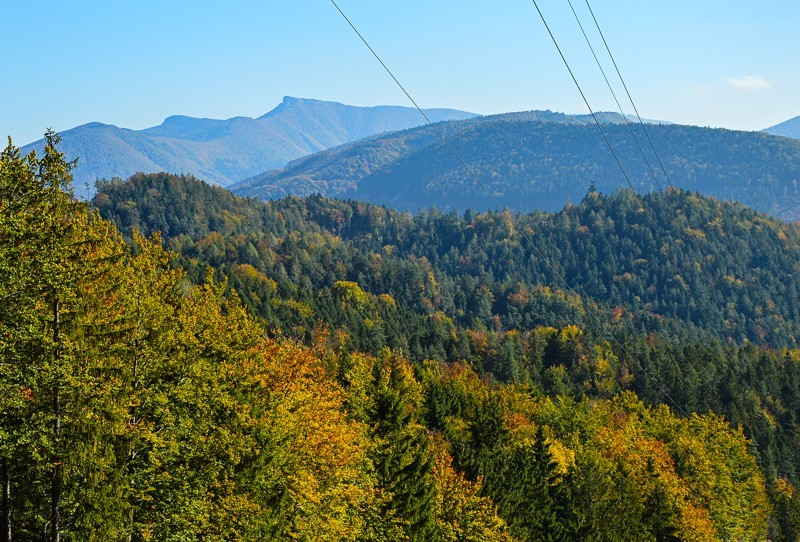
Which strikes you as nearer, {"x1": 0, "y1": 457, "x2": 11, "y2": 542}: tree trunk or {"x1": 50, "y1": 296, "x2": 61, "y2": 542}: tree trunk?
{"x1": 0, "y1": 457, "x2": 11, "y2": 542}: tree trunk

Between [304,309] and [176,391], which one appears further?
[304,309]

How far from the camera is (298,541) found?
104 feet

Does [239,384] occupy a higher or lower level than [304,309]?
higher

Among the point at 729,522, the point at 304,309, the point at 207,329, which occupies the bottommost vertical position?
the point at 729,522

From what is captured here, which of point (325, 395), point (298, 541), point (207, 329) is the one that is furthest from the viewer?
point (325, 395)

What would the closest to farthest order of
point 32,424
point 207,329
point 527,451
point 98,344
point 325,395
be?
point 32,424, point 98,344, point 207,329, point 325,395, point 527,451

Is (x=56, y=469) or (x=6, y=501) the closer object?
(x=6, y=501)

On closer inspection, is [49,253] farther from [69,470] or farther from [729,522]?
[729,522]

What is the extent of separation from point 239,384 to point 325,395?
28.4 feet

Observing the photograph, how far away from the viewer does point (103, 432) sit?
892 inches

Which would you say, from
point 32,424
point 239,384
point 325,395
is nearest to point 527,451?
point 325,395

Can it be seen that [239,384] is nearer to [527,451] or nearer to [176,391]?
[176,391]

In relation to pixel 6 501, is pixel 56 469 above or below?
above

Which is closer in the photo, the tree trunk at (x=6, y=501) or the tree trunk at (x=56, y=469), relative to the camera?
the tree trunk at (x=6, y=501)
